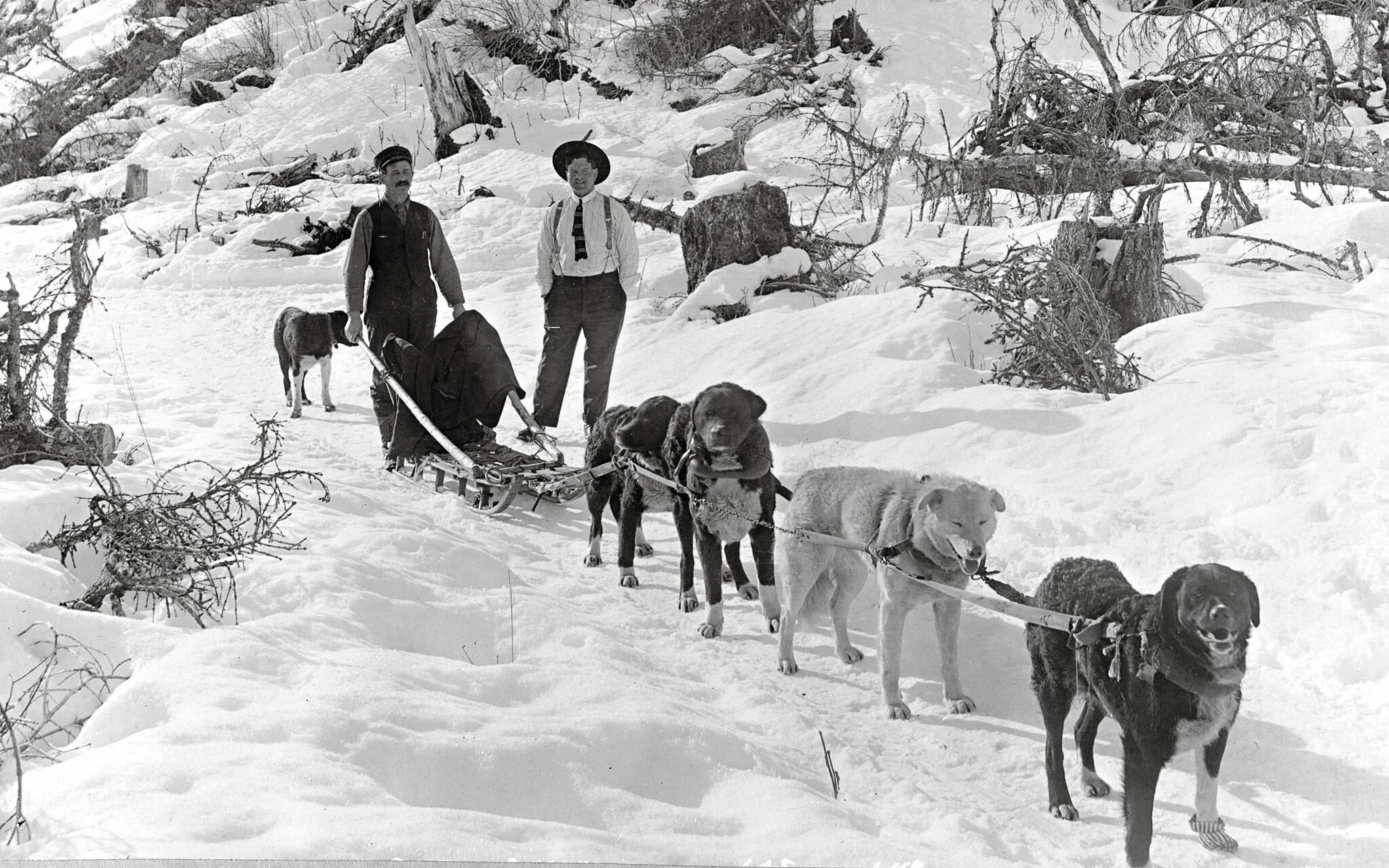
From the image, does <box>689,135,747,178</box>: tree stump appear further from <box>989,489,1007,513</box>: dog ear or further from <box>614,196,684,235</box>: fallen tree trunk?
<box>989,489,1007,513</box>: dog ear

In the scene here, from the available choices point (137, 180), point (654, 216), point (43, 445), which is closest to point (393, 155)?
point (654, 216)

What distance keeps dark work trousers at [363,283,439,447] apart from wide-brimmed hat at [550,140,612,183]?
1167 mm

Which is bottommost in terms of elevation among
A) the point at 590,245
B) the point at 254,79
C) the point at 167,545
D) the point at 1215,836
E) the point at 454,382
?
the point at 1215,836

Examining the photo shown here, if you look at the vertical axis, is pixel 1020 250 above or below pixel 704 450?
above

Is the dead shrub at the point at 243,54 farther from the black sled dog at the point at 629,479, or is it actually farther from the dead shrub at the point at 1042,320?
the dead shrub at the point at 1042,320

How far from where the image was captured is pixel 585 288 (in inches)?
227

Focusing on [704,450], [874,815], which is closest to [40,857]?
[874,815]

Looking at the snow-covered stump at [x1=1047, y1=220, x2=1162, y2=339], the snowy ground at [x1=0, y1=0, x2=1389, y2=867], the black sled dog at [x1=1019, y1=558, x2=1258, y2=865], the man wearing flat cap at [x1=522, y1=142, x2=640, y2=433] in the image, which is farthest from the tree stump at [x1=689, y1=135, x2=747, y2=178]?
the black sled dog at [x1=1019, y1=558, x2=1258, y2=865]

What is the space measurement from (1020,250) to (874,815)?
382 cm

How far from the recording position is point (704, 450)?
12.4 feet

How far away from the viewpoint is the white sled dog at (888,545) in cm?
302

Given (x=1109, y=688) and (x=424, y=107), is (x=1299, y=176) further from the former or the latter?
(x=424, y=107)

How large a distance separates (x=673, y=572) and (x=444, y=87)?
2.44 m

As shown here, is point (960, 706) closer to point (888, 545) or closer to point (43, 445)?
point (888, 545)
